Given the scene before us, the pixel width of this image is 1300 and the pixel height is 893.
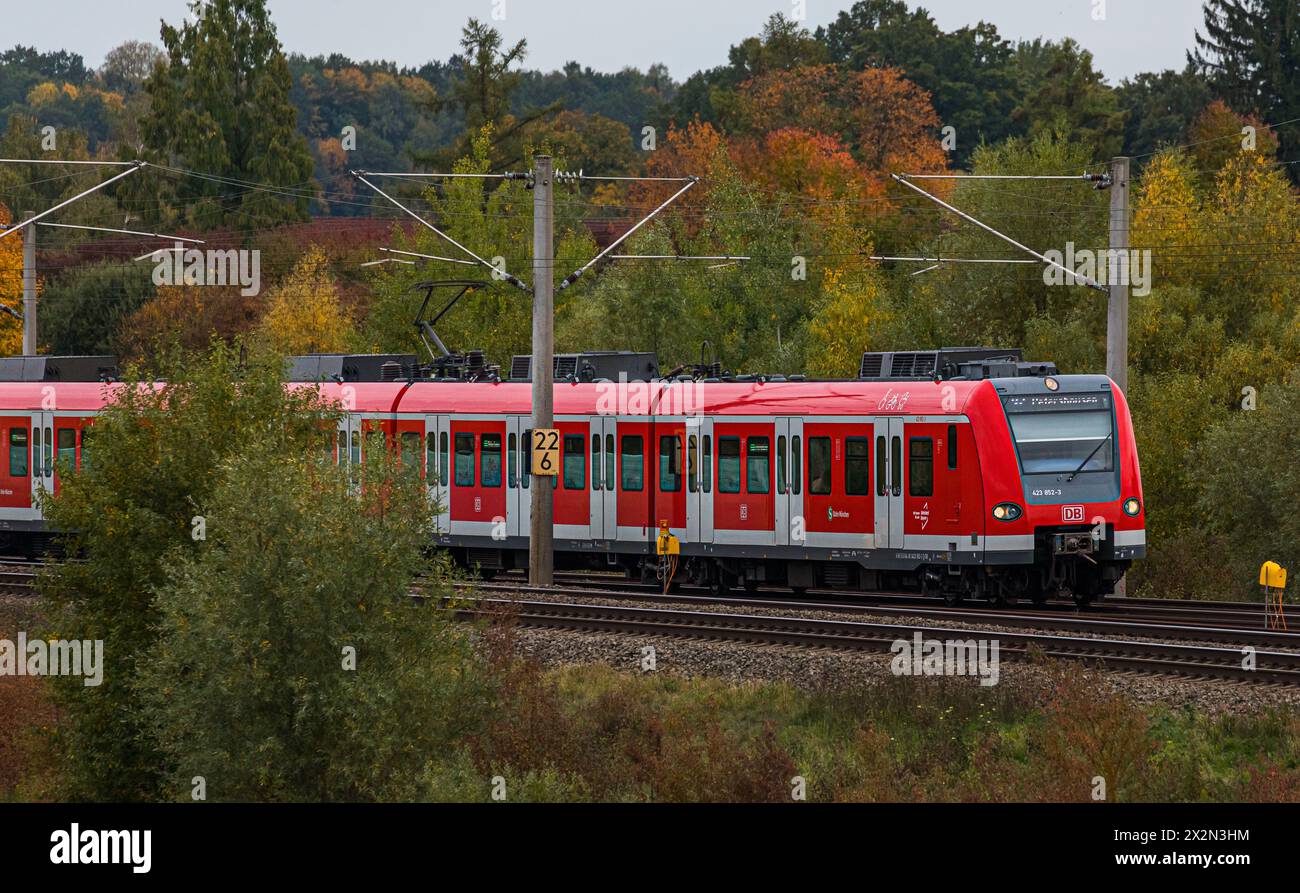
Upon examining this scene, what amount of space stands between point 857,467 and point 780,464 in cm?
145

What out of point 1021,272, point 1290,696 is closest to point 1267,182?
point 1021,272

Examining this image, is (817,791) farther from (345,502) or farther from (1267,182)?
(1267,182)

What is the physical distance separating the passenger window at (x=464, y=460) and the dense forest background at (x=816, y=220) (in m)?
3.78

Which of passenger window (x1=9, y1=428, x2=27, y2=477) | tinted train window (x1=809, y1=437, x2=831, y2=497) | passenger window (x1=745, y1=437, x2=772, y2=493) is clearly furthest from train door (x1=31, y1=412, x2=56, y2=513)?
tinted train window (x1=809, y1=437, x2=831, y2=497)

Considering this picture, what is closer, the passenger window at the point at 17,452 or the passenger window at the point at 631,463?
the passenger window at the point at 631,463

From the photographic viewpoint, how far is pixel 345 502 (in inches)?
677

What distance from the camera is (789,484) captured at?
2814 centimetres

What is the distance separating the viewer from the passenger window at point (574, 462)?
3095cm

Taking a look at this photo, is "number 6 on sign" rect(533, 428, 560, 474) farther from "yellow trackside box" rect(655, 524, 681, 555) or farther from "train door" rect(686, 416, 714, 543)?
"train door" rect(686, 416, 714, 543)

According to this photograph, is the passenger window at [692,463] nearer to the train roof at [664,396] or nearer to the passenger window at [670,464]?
the passenger window at [670,464]

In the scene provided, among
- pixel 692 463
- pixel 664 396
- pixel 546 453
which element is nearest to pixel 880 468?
pixel 692 463

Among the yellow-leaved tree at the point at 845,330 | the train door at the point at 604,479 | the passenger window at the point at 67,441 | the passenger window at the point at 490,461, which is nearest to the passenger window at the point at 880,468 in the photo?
the train door at the point at 604,479
